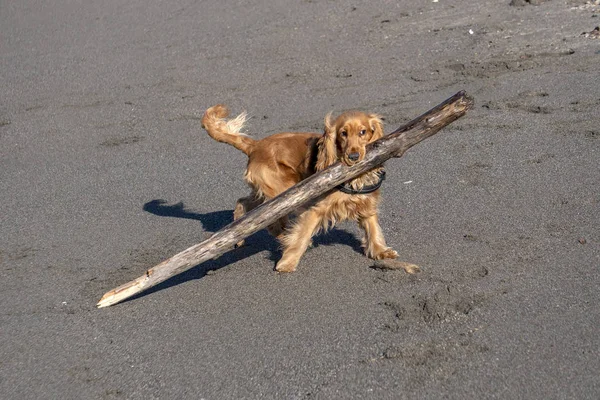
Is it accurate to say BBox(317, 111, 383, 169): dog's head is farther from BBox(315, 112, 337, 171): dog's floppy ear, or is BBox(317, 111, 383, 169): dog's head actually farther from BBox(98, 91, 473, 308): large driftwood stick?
BBox(98, 91, 473, 308): large driftwood stick

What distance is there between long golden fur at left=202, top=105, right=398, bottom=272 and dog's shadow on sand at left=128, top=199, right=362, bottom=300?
0.64 feet

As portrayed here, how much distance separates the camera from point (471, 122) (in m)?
8.66

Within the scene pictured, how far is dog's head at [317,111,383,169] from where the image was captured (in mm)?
5727

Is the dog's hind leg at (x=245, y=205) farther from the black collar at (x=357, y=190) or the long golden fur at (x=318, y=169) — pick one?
the black collar at (x=357, y=190)

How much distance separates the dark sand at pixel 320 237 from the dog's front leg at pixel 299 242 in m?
0.10

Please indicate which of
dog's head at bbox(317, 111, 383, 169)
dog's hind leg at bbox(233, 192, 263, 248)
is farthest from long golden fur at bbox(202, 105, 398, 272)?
dog's hind leg at bbox(233, 192, 263, 248)

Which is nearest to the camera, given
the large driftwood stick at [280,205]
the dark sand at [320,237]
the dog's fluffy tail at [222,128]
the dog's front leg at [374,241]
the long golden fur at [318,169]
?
the dark sand at [320,237]

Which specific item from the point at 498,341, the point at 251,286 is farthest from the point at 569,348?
the point at 251,286

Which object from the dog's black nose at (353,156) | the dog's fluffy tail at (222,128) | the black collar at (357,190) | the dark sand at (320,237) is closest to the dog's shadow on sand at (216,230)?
the dark sand at (320,237)

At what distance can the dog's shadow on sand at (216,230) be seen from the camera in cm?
620

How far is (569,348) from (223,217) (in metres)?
3.48

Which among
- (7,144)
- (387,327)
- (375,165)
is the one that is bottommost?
(7,144)

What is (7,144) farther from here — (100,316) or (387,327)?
(387,327)

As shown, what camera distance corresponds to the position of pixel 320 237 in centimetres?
679
